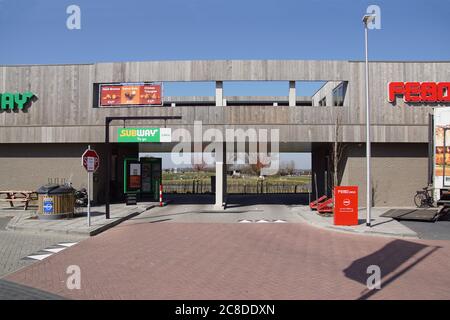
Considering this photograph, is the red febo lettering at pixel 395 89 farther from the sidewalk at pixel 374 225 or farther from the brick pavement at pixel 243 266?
the brick pavement at pixel 243 266

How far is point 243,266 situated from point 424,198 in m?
14.1

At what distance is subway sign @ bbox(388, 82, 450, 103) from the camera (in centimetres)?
1889

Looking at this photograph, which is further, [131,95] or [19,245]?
[131,95]

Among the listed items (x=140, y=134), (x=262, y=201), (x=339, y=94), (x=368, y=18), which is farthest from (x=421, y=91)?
(x=140, y=134)

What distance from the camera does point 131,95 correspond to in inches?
778

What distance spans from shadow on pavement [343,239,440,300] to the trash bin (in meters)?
11.3

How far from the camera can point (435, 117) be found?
14.6 m

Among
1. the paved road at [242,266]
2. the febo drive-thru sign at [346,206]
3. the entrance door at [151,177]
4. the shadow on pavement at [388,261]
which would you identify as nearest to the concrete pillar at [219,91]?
the entrance door at [151,177]

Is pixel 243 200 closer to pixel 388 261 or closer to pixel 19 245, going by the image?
pixel 19 245

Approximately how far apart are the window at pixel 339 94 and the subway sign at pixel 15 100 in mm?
16040

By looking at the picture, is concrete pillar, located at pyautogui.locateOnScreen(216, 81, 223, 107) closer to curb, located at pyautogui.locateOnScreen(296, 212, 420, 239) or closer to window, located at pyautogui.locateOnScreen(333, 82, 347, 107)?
window, located at pyautogui.locateOnScreen(333, 82, 347, 107)

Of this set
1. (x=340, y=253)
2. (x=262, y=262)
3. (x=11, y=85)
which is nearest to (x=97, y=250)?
(x=262, y=262)

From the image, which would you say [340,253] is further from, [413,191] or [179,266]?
[413,191]

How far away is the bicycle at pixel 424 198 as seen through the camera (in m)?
18.6
